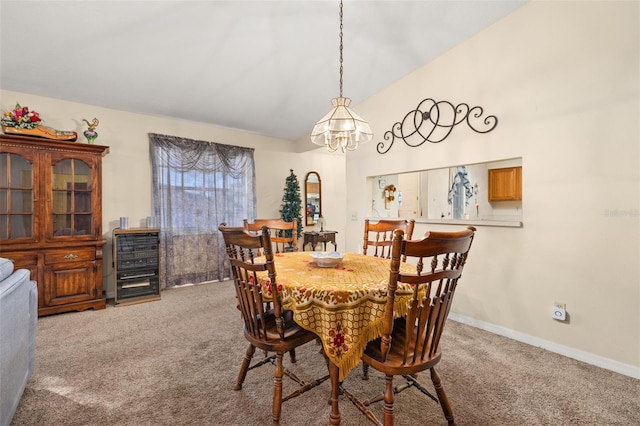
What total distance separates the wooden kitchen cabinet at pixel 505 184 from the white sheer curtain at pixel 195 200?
12.2 feet

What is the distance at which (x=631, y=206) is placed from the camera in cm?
215

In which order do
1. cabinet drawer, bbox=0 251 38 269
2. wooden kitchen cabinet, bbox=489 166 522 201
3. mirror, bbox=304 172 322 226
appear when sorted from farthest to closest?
1. mirror, bbox=304 172 322 226
2. cabinet drawer, bbox=0 251 38 269
3. wooden kitchen cabinet, bbox=489 166 522 201

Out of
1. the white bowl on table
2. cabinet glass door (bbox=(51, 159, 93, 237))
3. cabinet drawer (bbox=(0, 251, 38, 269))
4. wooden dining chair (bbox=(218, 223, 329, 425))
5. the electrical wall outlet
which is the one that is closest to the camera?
wooden dining chair (bbox=(218, 223, 329, 425))

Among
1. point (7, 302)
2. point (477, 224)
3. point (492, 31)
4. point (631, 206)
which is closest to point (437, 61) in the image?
point (492, 31)

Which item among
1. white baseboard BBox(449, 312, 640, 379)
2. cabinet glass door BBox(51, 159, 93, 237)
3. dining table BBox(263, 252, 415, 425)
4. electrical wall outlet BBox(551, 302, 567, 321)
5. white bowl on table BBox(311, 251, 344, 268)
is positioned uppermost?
cabinet glass door BBox(51, 159, 93, 237)

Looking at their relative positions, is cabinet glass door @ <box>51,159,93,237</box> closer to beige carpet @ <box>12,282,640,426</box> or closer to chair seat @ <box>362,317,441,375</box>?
beige carpet @ <box>12,282,640,426</box>

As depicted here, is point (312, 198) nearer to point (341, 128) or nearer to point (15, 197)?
point (341, 128)

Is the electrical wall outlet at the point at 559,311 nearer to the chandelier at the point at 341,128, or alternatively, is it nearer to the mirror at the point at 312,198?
the chandelier at the point at 341,128

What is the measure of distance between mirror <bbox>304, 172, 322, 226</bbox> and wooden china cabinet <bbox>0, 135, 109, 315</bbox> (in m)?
3.55

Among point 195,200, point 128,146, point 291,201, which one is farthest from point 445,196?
point 128,146

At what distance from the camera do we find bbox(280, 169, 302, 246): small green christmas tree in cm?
562

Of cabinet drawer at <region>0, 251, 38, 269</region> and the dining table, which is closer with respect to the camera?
the dining table

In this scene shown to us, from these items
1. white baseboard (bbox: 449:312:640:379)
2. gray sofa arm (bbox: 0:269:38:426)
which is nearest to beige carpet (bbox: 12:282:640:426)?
white baseboard (bbox: 449:312:640:379)

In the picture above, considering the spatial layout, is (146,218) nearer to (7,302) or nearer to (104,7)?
(104,7)
